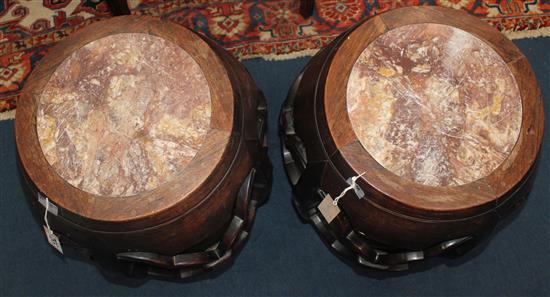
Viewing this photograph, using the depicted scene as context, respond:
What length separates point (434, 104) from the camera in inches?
55.4

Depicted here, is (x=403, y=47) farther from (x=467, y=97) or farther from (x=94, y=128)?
(x=94, y=128)

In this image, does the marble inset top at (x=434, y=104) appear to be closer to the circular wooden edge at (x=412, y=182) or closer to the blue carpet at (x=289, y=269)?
the circular wooden edge at (x=412, y=182)

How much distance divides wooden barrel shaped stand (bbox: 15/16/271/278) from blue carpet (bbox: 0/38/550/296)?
404mm

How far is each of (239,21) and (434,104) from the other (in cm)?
113

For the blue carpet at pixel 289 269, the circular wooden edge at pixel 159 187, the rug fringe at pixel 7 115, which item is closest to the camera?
the circular wooden edge at pixel 159 187

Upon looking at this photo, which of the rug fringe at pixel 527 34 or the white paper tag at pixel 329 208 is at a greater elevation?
the rug fringe at pixel 527 34

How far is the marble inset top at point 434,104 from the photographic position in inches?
53.2

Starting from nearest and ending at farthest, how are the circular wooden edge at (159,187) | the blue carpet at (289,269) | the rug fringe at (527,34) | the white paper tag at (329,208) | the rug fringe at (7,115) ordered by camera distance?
the circular wooden edge at (159,187) → the white paper tag at (329,208) → the blue carpet at (289,269) → the rug fringe at (7,115) → the rug fringe at (527,34)

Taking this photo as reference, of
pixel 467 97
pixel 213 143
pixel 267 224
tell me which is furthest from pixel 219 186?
pixel 467 97

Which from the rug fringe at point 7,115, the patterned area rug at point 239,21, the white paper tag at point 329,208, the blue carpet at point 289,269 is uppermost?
the patterned area rug at point 239,21

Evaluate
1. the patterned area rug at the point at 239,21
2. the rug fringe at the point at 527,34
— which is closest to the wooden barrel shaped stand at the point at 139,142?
the patterned area rug at the point at 239,21

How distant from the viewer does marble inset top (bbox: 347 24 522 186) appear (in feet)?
4.43

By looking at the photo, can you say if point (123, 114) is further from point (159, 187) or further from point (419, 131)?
point (419, 131)

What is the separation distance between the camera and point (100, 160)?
1.35 m
